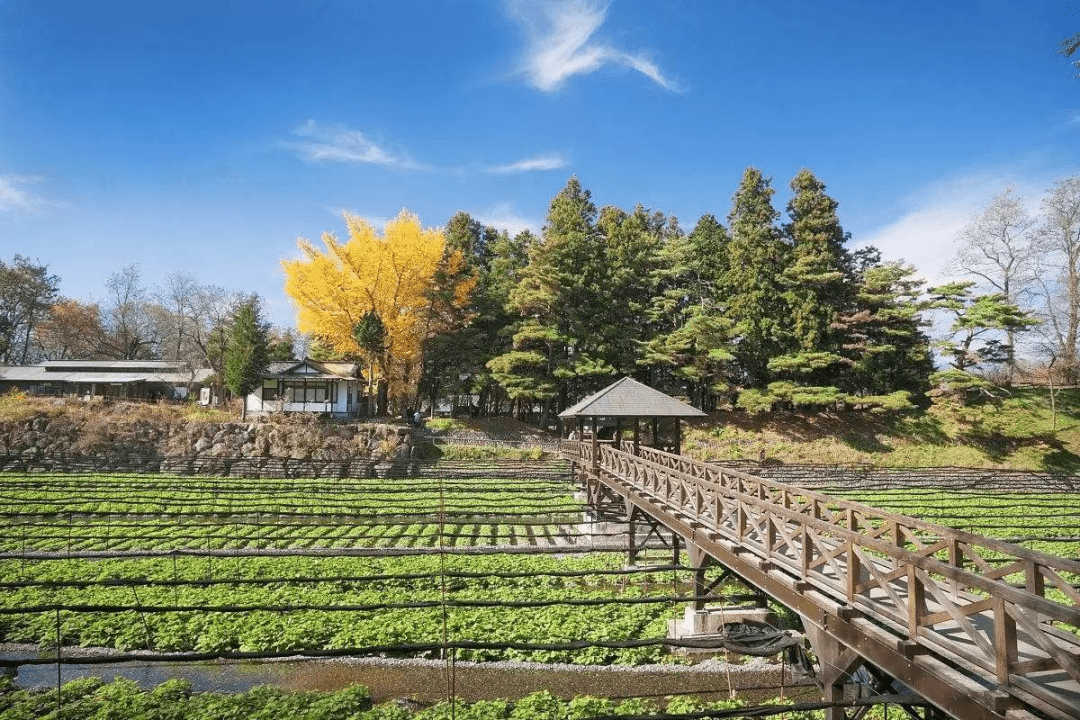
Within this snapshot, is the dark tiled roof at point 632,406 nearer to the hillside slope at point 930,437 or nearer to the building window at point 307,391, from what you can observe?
the hillside slope at point 930,437

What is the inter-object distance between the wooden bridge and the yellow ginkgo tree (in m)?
26.9

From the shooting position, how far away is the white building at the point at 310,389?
33062mm

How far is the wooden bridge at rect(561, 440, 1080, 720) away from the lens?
11.6 ft

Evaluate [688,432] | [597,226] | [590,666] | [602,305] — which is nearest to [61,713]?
[590,666]

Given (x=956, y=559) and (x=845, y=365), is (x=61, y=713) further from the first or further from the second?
(x=845, y=365)

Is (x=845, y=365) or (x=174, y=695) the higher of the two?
(x=845, y=365)

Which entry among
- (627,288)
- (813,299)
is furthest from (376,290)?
(813,299)

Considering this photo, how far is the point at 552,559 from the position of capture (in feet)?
44.1

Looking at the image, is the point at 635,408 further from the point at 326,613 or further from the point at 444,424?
the point at 444,424

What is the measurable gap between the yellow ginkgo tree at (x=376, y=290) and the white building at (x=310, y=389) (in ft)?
6.39

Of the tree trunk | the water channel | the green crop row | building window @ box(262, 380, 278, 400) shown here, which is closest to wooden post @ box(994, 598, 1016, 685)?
the water channel

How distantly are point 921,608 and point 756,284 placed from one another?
31254 millimetres

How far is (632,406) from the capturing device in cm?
1534

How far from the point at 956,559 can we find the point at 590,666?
215 inches
